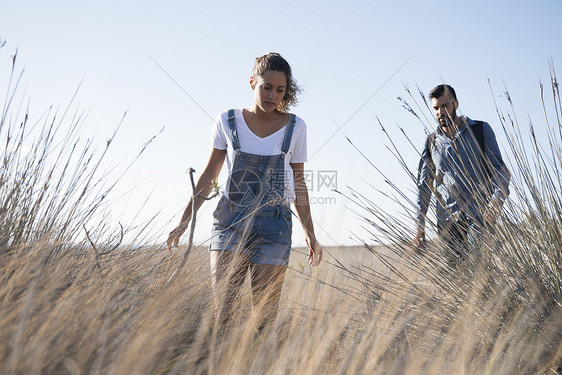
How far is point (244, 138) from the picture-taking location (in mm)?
2484

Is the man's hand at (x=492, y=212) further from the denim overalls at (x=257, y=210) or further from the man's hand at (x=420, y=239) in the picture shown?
the denim overalls at (x=257, y=210)

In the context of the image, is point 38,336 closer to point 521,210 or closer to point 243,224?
point 243,224

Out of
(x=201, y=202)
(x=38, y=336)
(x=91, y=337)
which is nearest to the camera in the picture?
(x=38, y=336)

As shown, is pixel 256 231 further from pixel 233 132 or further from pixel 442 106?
pixel 442 106

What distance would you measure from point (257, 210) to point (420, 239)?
762 mm

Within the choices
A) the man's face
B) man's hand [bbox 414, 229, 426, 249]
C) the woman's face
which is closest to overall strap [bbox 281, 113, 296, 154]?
the woman's face

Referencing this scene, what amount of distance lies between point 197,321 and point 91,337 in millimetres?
548

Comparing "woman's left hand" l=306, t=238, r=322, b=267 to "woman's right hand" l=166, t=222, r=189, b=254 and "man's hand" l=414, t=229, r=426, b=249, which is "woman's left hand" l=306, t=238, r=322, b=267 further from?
"woman's right hand" l=166, t=222, r=189, b=254

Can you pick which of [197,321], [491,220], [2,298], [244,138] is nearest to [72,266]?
[2,298]

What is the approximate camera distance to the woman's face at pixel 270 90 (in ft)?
8.18

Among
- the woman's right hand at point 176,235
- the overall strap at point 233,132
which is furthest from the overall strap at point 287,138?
the woman's right hand at point 176,235

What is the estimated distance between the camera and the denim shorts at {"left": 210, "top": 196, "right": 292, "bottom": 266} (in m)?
2.33

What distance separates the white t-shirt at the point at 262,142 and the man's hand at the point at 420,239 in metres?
0.63

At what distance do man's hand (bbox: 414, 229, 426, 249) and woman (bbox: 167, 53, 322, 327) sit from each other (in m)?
0.51
